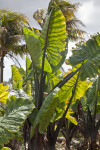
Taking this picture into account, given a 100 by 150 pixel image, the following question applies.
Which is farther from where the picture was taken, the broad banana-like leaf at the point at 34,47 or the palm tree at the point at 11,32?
the palm tree at the point at 11,32

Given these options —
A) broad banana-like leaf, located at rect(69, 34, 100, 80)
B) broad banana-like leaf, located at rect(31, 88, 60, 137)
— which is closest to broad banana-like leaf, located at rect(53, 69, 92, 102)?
broad banana-like leaf, located at rect(69, 34, 100, 80)

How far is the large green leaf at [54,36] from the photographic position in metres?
3.08

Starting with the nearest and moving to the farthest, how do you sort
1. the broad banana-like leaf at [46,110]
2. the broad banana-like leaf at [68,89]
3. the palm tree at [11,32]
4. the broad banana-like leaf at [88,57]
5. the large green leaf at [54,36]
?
the broad banana-like leaf at [46,110], the large green leaf at [54,36], the broad banana-like leaf at [88,57], the broad banana-like leaf at [68,89], the palm tree at [11,32]

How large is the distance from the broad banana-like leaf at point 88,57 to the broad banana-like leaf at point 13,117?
4.13ft

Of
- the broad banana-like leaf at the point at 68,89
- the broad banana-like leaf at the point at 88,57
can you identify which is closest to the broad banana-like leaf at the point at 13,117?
the broad banana-like leaf at the point at 88,57

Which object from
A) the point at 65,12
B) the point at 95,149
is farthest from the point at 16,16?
the point at 95,149

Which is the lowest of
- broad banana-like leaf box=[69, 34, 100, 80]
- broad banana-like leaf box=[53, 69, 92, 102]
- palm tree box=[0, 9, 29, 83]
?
broad banana-like leaf box=[53, 69, 92, 102]

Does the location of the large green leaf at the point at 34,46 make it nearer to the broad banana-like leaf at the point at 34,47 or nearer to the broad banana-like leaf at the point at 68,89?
the broad banana-like leaf at the point at 34,47

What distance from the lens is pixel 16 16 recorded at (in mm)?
14008

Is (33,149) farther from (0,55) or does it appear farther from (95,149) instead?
(0,55)

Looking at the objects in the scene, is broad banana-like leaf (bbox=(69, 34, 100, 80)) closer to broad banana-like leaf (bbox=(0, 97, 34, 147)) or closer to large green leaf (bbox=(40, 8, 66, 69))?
large green leaf (bbox=(40, 8, 66, 69))

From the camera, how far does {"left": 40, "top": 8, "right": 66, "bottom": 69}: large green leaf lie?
3.08 metres

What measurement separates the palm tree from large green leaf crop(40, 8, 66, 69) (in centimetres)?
1004

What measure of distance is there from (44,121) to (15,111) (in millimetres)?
647
